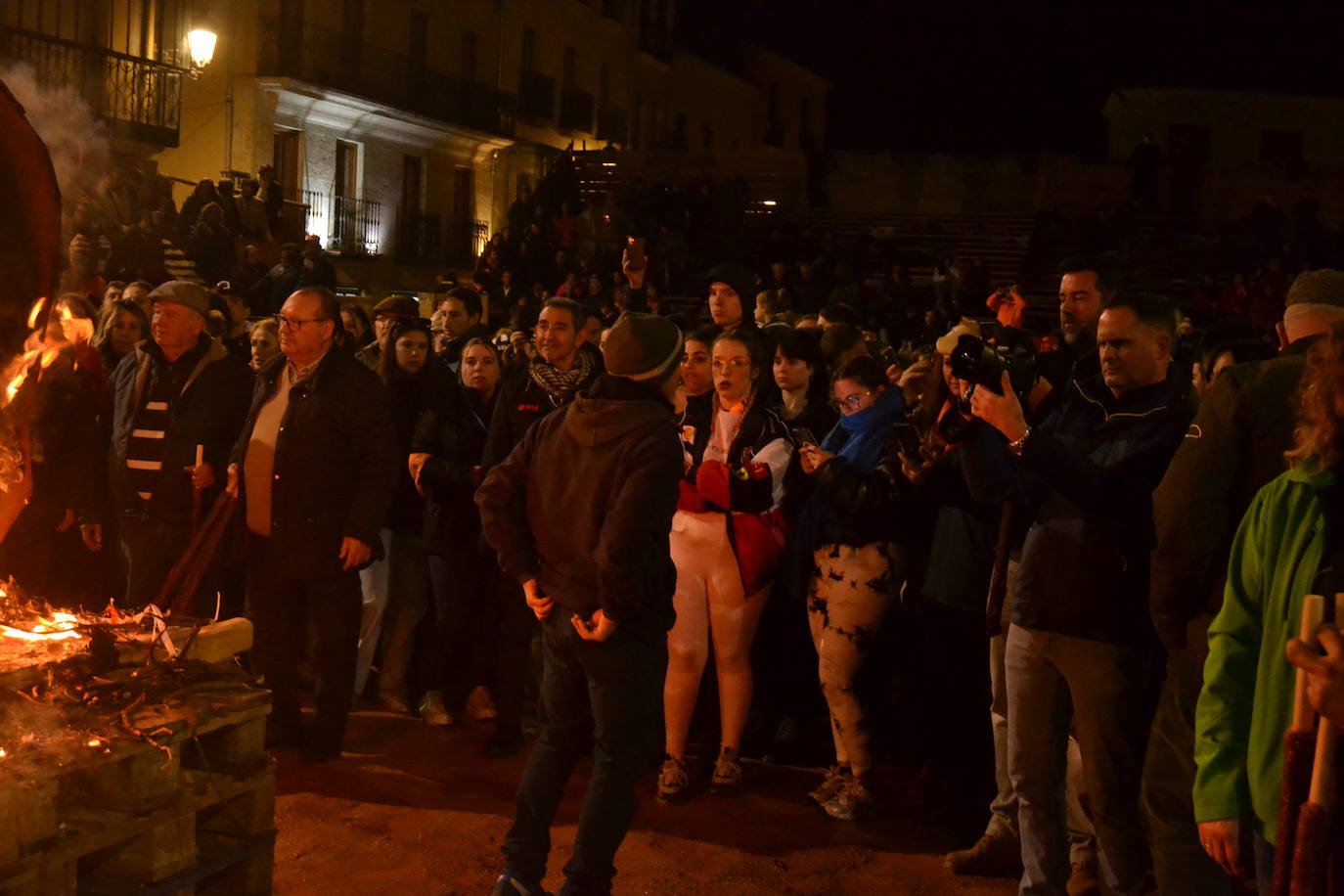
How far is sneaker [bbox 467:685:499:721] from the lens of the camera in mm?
7449

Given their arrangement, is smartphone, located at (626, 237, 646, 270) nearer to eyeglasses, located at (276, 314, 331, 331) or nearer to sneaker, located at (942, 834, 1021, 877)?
eyeglasses, located at (276, 314, 331, 331)

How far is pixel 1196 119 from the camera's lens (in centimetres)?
4431

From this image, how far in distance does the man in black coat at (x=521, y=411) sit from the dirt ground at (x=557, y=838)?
25cm

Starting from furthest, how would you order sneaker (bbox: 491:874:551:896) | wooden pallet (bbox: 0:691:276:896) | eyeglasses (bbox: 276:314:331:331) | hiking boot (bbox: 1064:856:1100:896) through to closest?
eyeglasses (bbox: 276:314:331:331) → hiking boot (bbox: 1064:856:1100:896) → sneaker (bbox: 491:874:551:896) → wooden pallet (bbox: 0:691:276:896)

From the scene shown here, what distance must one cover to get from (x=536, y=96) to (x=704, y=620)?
35920mm

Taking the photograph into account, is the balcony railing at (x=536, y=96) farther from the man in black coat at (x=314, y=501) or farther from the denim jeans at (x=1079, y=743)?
the denim jeans at (x=1079, y=743)

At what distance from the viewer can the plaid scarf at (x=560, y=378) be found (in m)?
6.60

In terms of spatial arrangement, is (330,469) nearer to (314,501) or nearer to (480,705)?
(314,501)

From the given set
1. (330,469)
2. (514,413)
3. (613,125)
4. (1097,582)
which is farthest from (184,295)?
(613,125)

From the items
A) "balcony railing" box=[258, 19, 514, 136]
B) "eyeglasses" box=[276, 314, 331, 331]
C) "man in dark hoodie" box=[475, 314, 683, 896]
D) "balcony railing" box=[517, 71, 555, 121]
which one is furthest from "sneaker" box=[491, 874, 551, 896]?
"balcony railing" box=[517, 71, 555, 121]

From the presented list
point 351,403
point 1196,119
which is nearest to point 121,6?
point 351,403

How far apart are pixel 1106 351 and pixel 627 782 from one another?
6.90 ft

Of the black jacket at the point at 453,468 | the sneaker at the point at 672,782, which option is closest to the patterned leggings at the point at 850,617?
the sneaker at the point at 672,782

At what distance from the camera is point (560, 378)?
662cm
